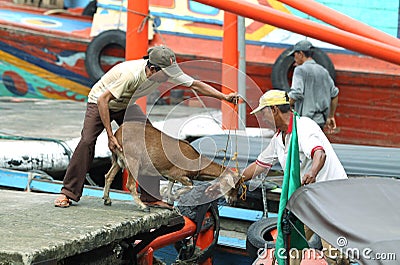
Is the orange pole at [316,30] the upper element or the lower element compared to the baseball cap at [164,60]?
upper

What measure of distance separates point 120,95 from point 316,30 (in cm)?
149

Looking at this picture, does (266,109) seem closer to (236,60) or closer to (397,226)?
(397,226)

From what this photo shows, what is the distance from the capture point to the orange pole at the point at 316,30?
5340 millimetres

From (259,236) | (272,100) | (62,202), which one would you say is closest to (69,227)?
(62,202)

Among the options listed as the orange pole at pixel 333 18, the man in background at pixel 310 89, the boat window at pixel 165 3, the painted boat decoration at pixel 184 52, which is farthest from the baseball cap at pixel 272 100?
the boat window at pixel 165 3

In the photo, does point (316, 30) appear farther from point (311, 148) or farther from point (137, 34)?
point (137, 34)

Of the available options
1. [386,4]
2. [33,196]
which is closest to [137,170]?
[33,196]

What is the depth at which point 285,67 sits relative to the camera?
11531 mm

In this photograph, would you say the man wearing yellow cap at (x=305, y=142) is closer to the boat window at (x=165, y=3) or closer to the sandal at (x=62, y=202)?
the sandal at (x=62, y=202)

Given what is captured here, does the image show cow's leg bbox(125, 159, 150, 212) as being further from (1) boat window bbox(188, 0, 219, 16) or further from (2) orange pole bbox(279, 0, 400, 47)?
(1) boat window bbox(188, 0, 219, 16)

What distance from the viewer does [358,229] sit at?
12.2ft

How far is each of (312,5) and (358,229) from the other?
8.55ft

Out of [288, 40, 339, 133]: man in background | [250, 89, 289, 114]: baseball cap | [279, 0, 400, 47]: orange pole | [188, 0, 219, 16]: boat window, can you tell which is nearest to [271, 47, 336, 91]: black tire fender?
[188, 0, 219, 16]: boat window

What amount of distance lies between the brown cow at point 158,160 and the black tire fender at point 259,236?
82 cm
